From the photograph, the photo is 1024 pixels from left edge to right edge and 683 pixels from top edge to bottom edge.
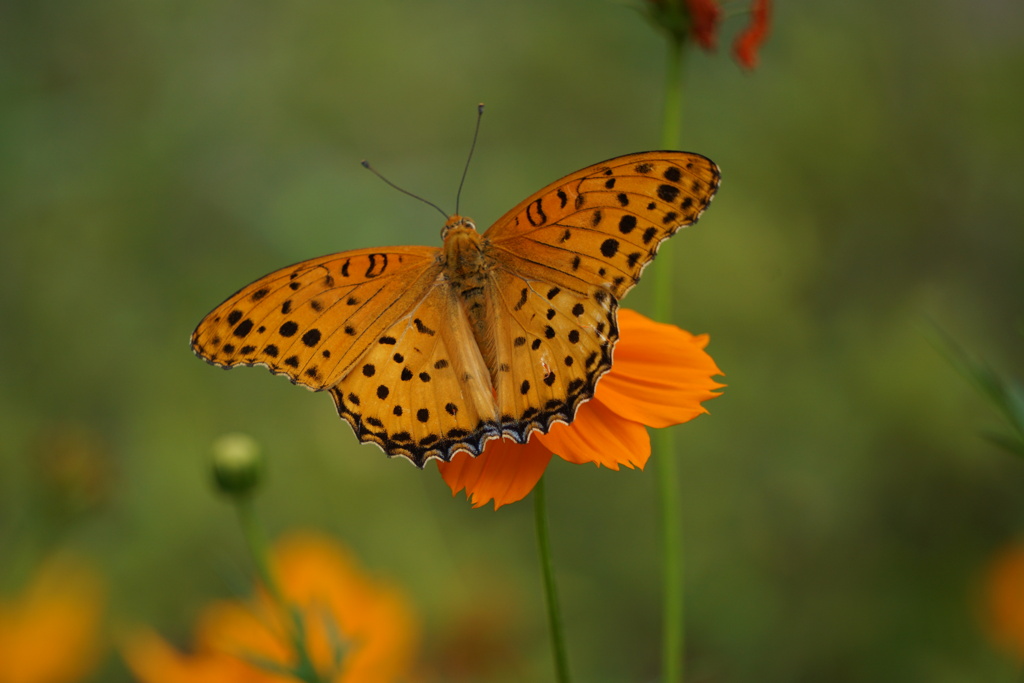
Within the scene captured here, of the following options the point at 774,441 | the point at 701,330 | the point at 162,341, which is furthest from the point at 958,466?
the point at 162,341

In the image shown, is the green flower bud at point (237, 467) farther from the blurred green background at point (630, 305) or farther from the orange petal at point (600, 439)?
the blurred green background at point (630, 305)

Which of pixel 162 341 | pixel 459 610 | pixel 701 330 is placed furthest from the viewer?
pixel 162 341

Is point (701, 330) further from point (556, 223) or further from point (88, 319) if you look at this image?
point (88, 319)

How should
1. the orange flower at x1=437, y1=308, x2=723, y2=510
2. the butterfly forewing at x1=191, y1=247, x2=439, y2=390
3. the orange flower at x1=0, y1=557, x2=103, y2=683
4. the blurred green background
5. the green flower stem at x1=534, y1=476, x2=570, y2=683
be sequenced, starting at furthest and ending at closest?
A: the blurred green background, the orange flower at x1=0, y1=557, x2=103, y2=683, the butterfly forewing at x1=191, y1=247, x2=439, y2=390, the orange flower at x1=437, y1=308, x2=723, y2=510, the green flower stem at x1=534, y1=476, x2=570, y2=683

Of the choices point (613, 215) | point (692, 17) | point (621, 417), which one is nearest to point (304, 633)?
point (621, 417)

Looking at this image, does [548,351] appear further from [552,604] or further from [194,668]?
[194,668]

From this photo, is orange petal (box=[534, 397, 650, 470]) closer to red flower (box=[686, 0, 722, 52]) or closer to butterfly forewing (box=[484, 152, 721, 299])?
butterfly forewing (box=[484, 152, 721, 299])

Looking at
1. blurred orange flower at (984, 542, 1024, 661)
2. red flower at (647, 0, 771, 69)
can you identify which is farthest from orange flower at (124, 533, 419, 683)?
blurred orange flower at (984, 542, 1024, 661)
